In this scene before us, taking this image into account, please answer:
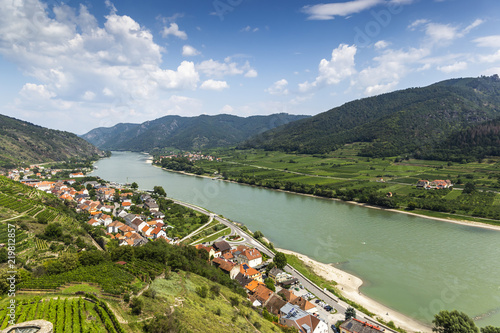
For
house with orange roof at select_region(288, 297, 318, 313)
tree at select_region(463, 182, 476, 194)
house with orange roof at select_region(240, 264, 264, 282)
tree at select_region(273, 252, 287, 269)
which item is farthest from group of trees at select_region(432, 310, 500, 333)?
tree at select_region(463, 182, 476, 194)

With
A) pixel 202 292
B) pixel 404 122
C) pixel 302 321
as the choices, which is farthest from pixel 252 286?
pixel 404 122

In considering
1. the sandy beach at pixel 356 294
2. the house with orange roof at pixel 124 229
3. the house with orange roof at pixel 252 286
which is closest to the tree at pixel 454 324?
the sandy beach at pixel 356 294

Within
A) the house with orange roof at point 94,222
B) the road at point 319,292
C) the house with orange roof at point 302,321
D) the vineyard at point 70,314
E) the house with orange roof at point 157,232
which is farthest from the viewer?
the house with orange roof at point 94,222

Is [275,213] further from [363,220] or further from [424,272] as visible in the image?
[424,272]

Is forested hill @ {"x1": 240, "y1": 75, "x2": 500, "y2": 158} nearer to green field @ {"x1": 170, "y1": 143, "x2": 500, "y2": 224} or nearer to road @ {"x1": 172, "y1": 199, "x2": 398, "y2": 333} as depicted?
green field @ {"x1": 170, "y1": 143, "x2": 500, "y2": 224}

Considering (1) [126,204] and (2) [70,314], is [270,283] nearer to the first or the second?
(2) [70,314]

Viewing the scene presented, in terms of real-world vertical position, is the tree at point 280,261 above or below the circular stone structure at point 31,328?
below

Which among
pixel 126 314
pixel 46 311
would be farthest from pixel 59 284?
pixel 126 314

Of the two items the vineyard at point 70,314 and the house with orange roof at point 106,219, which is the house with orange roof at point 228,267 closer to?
the vineyard at point 70,314
